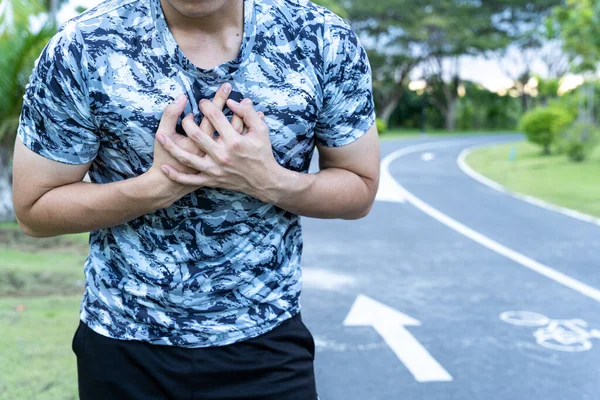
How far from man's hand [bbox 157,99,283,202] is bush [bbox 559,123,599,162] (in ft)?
67.9

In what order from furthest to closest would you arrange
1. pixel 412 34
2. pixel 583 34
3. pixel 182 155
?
A: pixel 412 34, pixel 583 34, pixel 182 155

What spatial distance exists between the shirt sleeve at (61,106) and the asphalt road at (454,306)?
2970mm

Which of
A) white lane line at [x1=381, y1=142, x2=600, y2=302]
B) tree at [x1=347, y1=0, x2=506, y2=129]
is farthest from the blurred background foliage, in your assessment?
white lane line at [x1=381, y1=142, x2=600, y2=302]

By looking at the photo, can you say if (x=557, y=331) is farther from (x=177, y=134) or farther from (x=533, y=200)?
(x=533, y=200)

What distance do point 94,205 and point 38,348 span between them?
3.42 meters

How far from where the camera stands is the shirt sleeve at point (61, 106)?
164 centimetres

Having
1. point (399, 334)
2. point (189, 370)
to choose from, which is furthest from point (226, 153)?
point (399, 334)

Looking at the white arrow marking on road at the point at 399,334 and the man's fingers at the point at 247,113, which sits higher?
the man's fingers at the point at 247,113

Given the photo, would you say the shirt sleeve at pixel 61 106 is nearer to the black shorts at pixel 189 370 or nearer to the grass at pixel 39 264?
the black shorts at pixel 189 370

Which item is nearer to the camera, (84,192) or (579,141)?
(84,192)

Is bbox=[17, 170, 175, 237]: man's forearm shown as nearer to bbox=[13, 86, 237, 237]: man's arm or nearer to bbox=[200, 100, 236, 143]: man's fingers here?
bbox=[13, 86, 237, 237]: man's arm

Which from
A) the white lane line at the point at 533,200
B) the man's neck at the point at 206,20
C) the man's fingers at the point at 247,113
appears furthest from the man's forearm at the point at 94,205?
the white lane line at the point at 533,200

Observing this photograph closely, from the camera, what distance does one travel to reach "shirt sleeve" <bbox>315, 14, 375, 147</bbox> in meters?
1.78

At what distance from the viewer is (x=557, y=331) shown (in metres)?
5.52
